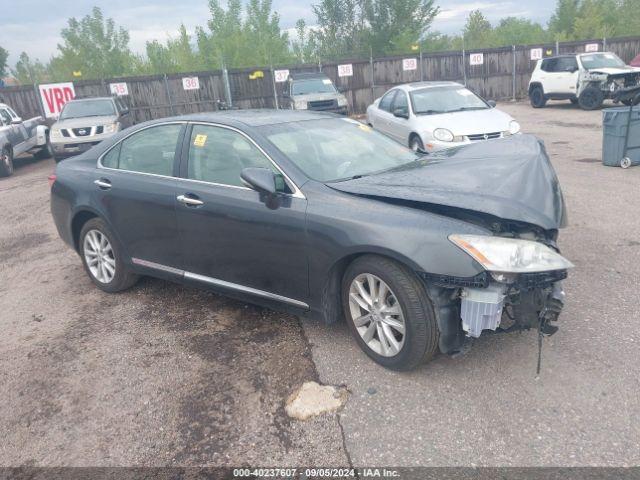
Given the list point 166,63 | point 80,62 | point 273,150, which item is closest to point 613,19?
point 166,63

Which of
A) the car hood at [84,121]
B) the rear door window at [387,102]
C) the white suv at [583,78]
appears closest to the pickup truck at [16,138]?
the car hood at [84,121]

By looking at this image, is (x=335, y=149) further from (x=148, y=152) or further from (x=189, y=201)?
(x=148, y=152)

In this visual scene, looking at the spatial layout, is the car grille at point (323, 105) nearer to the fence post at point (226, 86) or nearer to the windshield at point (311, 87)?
the windshield at point (311, 87)

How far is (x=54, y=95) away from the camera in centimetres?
1975

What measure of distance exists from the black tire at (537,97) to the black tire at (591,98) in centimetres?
209

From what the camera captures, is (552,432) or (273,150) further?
(273,150)

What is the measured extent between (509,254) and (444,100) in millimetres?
7874

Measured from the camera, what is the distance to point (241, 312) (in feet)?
14.9

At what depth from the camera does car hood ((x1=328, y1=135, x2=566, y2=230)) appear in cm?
321

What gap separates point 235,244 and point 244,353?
80 centimetres

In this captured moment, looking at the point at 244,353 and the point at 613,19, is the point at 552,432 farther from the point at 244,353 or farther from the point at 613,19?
the point at 613,19

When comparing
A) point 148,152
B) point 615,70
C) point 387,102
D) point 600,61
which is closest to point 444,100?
point 387,102

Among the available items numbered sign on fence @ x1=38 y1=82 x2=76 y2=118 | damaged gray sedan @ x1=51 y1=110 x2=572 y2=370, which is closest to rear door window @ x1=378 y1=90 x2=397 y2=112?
damaged gray sedan @ x1=51 y1=110 x2=572 y2=370

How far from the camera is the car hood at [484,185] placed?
10.5 feet
